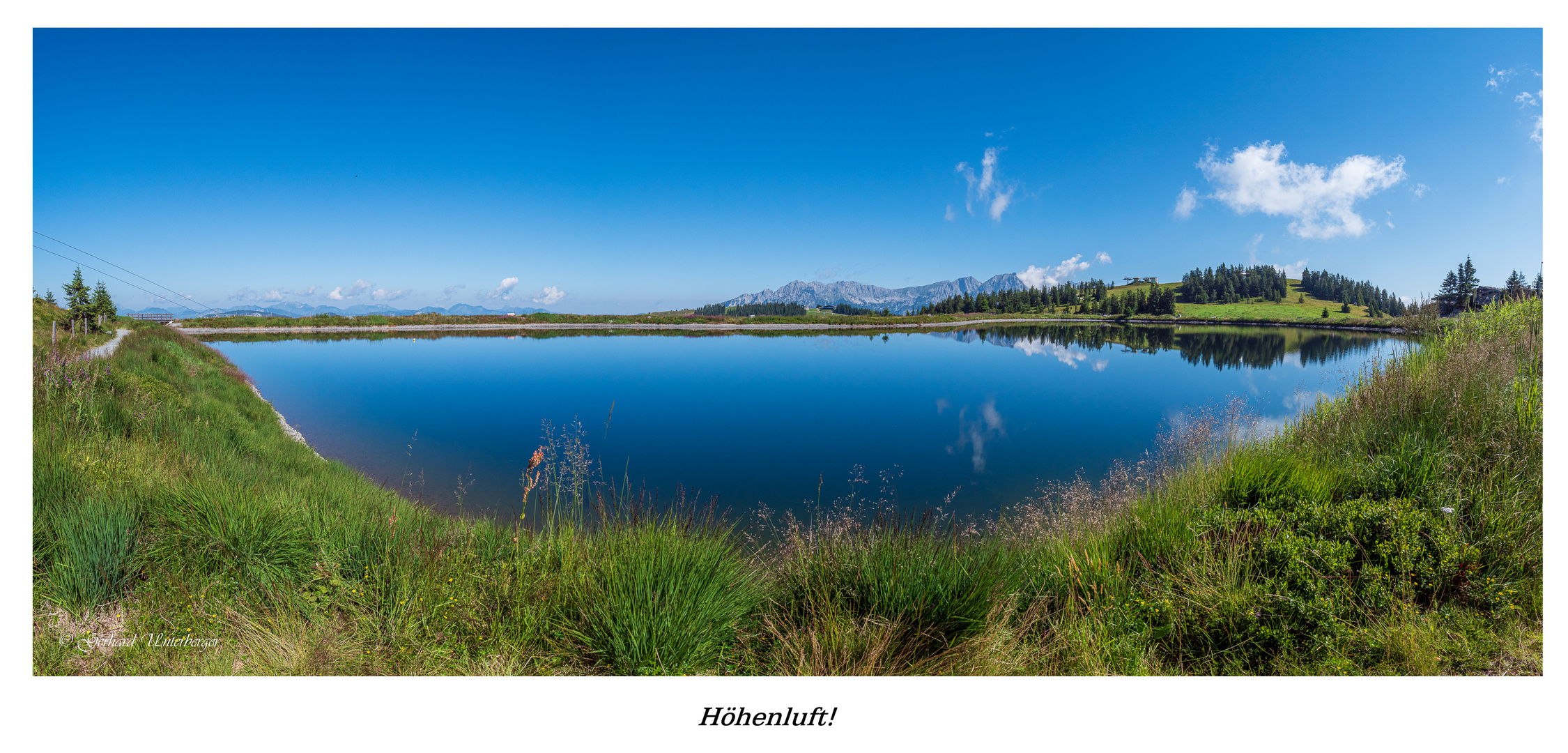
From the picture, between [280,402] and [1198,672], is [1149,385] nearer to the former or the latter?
[1198,672]

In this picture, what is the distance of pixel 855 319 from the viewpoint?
6769cm

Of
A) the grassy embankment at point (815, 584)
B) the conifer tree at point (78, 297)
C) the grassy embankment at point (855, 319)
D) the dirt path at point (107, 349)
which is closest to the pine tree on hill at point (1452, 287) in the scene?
the grassy embankment at point (815, 584)

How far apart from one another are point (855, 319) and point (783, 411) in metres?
56.2

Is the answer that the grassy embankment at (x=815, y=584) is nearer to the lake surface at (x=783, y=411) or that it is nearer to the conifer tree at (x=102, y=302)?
the lake surface at (x=783, y=411)

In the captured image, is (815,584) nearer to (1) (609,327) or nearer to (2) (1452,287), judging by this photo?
(2) (1452,287)

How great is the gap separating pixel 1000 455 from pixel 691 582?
24.1 ft

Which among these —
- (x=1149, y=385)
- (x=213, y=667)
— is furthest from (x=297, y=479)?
(x=1149, y=385)

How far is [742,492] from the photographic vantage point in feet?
24.1

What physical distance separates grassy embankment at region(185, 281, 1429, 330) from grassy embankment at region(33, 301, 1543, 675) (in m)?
56.5

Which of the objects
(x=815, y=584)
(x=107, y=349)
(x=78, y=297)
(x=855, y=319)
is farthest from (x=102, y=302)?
(x=855, y=319)

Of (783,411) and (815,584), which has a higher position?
(815,584)

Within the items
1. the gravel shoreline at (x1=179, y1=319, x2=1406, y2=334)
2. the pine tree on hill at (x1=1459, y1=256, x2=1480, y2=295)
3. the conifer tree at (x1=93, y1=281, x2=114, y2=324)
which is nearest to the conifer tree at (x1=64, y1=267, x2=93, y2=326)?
the conifer tree at (x1=93, y1=281, x2=114, y2=324)

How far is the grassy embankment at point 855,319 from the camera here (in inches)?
2125

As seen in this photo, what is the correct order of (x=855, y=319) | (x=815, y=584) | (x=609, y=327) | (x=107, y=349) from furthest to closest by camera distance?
(x=855, y=319)
(x=609, y=327)
(x=107, y=349)
(x=815, y=584)
